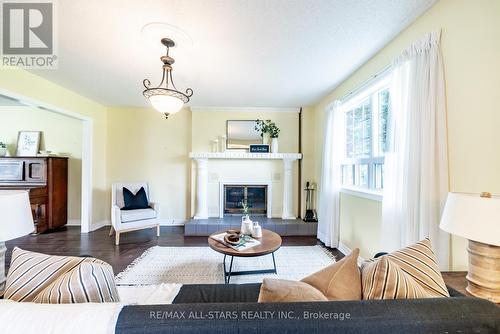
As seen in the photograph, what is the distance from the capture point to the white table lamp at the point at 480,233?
0.92 m

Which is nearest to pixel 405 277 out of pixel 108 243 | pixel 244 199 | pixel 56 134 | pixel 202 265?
pixel 202 265

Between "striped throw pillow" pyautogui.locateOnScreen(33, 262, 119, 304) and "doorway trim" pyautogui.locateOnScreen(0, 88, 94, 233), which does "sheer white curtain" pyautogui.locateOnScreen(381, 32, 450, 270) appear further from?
"doorway trim" pyautogui.locateOnScreen(0, 88, 94, 233)

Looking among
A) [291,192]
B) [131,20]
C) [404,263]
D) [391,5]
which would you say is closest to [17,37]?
[131,20]

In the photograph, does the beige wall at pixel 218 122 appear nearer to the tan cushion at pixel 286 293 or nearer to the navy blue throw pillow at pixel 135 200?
the navy blue throw pillow at pixel 135 200

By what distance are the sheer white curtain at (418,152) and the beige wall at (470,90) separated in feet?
0.18

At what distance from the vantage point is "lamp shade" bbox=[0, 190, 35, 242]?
1058mm

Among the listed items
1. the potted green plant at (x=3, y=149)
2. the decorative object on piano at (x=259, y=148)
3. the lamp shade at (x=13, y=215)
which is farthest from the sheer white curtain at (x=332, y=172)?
the potted green plant at (x=3, y=149)

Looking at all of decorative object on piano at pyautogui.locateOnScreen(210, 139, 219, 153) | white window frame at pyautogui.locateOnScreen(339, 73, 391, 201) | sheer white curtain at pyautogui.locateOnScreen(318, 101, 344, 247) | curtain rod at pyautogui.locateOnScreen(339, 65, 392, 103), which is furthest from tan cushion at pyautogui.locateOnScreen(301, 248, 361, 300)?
decorative object on piano at pyautogui.locateOnScreen(210, 139, 219, 153)

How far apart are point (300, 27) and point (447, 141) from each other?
1.43 m

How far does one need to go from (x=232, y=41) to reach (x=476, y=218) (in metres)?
2.14

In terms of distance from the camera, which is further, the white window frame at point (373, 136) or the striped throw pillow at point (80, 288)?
the white window frame at point (373, 136)

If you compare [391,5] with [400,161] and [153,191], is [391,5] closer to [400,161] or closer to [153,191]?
[400,161]

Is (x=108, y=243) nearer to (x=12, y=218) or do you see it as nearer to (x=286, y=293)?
(x=12, y=218)

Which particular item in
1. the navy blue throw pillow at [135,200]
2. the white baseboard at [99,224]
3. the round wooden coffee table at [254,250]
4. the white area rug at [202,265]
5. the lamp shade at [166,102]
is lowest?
the white area rug at [202,265]
